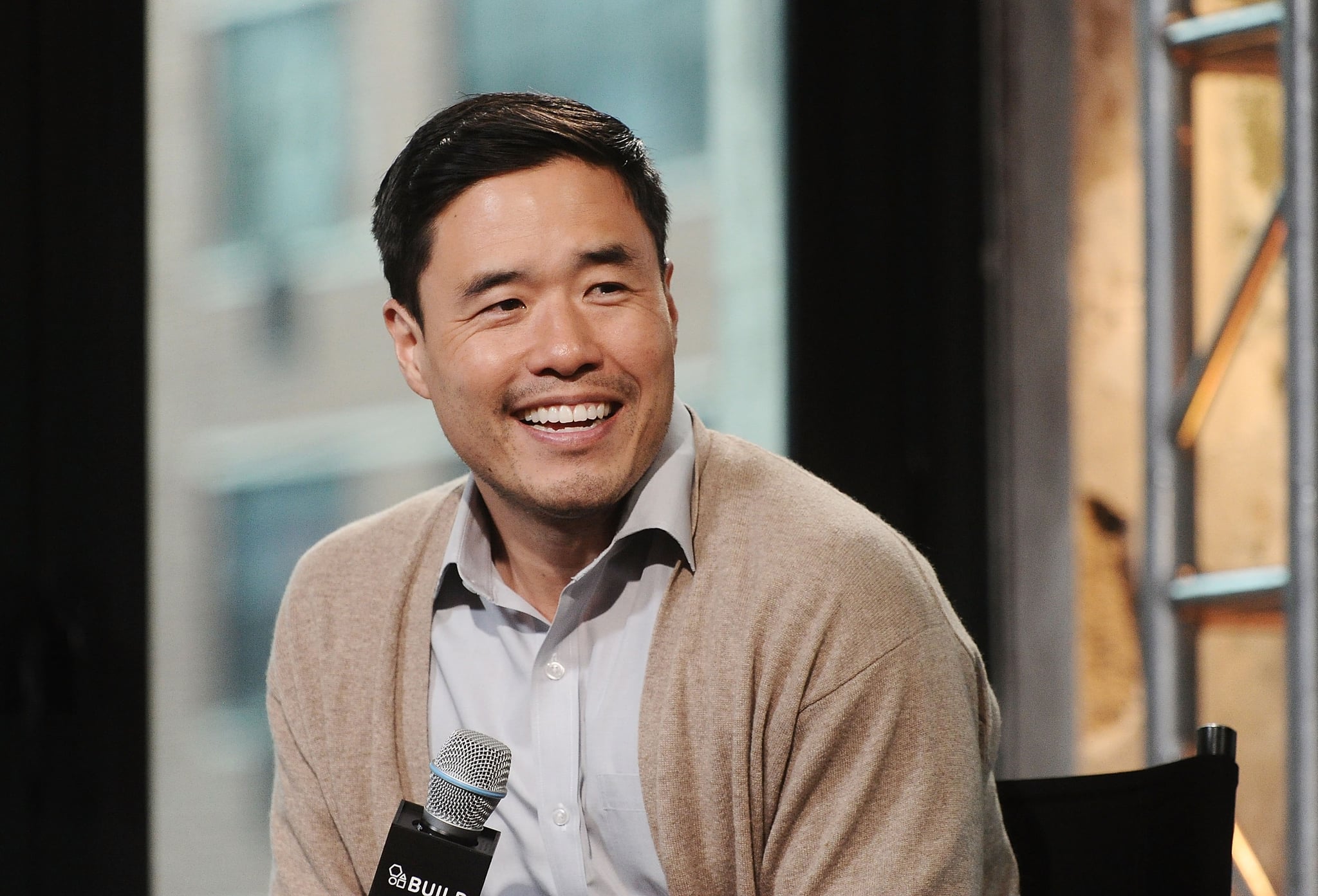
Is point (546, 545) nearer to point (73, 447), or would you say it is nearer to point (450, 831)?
point (450, 831)

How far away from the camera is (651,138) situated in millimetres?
3199

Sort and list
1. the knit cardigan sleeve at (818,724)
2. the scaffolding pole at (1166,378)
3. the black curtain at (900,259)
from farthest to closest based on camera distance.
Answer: the black curtain at (900,259) → the scaffolding pole at (1166,378) → the knit cardigan sleeve at (818,724)

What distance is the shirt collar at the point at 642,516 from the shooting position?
160cm

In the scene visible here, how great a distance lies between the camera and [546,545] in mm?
1705

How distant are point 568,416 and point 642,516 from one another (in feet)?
0.42

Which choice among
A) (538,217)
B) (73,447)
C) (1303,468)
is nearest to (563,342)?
(538,217)

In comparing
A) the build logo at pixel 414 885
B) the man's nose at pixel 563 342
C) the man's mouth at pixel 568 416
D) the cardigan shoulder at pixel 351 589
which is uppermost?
the man's nose at pixel 563 342

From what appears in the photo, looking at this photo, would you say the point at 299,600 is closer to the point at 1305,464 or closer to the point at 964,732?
the point at 964,732

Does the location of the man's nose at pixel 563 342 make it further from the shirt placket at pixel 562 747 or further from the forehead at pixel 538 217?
the shirt placket at pixel 562 747

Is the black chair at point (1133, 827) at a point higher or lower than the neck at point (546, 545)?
lower

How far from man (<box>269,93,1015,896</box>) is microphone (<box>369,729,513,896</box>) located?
296mm

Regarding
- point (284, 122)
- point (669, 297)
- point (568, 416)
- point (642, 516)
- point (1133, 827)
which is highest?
point (284, 122)

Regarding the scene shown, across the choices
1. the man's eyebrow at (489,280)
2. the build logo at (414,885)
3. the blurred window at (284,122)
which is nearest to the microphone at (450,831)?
the build logo at (414,885)

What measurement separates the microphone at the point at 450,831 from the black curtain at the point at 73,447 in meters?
1.42
